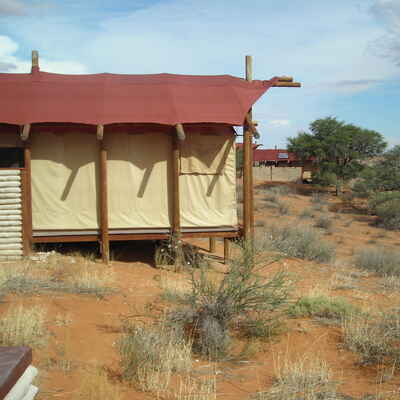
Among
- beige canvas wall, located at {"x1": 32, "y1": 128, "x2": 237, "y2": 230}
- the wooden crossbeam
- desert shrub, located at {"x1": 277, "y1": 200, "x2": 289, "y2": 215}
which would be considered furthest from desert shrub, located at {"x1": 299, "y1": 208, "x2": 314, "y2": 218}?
the wooden crossbeam

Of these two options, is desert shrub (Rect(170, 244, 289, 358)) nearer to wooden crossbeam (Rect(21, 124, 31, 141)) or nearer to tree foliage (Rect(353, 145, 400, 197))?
wooden crossbeam (Rect(21, 124, 31, 141))

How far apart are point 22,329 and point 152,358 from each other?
1.38 metres

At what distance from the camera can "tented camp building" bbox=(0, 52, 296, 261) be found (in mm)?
9289

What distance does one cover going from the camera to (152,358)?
4430mm

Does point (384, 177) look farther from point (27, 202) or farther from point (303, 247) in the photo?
point (27, 202)

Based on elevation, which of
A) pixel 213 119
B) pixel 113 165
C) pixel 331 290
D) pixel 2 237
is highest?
pixel 213 119

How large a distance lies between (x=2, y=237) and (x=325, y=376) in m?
7.02

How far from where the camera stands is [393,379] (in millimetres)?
4453

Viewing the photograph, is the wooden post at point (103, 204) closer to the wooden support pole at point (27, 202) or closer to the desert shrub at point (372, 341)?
the wooden support pole at point (27, 202)

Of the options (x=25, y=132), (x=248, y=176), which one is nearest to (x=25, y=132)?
(x=25, y=132)

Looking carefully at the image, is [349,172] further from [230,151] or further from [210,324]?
[210,324]

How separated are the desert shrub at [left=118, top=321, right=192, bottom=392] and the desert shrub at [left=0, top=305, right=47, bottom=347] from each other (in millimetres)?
833

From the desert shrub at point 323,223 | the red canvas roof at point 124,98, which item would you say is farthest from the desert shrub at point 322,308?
the desert shrub at point 323,223

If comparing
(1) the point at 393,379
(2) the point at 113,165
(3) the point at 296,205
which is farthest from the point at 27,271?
(3) the point at 296,205
